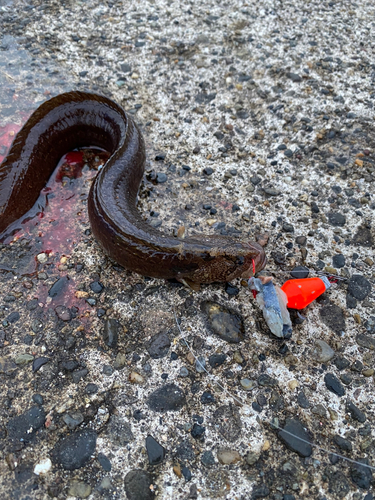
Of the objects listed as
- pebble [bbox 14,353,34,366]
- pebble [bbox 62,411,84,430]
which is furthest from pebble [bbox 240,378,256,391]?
pebble [bbox 14,353,34,366]

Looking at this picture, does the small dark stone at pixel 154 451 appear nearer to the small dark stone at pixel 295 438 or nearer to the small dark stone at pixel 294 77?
the small dark stone at pixel 295 438

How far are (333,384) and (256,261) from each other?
116 centimetres

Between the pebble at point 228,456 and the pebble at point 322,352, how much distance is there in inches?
38.8

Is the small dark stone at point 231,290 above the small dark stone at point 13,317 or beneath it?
above

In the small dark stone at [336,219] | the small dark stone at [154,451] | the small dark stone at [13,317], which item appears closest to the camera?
the small dark stone at [154,451]

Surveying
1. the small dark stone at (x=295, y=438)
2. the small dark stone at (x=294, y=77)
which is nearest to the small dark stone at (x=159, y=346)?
the small dark stone at (x=295, y=438)

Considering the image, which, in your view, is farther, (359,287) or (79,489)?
(359,287)

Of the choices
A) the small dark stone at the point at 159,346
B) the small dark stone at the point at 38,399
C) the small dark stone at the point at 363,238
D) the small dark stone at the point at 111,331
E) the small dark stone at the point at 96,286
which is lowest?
the small dark stone at the point at 38,399

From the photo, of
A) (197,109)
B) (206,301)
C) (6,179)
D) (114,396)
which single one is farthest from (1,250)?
(197,109)

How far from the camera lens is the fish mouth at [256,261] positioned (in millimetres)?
3299

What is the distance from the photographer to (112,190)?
3615 mm

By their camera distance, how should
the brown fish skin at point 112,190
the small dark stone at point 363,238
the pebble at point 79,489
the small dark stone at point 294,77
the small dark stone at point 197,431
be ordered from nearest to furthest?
1. the pebble at point 79,489
2. the small dark stone at point 197,431
3. the brown fish skin at point 112,190
4. the small dark stone at point 363,238
5. the small dark stone at point 294,77

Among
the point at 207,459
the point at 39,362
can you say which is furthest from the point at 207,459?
the point at 39,362

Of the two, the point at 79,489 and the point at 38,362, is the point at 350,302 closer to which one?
the point at 79,489
